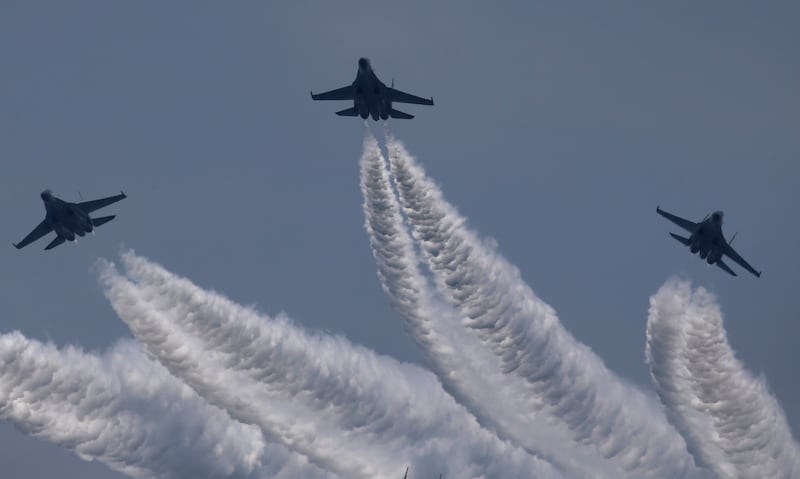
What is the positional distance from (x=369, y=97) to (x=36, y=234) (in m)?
31.2

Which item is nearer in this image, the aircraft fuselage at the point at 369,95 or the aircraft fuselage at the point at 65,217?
the aircraft fuselage at the point at 369,95

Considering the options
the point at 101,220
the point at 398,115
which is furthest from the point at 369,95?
the point at 101,220

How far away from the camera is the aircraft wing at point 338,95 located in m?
120

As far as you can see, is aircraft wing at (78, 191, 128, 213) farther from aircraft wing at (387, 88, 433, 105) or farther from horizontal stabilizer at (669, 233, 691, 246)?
horizontal stabilizer at (669, 233, 691, 246)

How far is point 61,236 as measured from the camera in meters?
122

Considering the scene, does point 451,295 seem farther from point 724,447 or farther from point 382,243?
point 724,447

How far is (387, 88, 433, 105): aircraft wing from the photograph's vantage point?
11950cm

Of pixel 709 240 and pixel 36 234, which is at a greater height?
pixel 709 240

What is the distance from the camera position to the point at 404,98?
121 meters

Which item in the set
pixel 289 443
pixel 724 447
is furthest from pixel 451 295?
pixel 724 447

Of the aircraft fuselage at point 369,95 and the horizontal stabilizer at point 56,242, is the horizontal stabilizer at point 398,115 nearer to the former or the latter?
the aircraft fuselage at point 369,95

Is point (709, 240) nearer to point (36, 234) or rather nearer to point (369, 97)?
point (369, 97)

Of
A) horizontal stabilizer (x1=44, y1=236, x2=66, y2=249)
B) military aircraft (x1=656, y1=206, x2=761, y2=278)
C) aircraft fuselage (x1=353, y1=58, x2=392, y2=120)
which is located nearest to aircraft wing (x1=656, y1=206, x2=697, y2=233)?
military aircraft (x1=656, y1=206, x2=761, y2=278)

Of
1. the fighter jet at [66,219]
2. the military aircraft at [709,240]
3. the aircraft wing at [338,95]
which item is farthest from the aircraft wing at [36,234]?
the military aircraft at [709,240]
